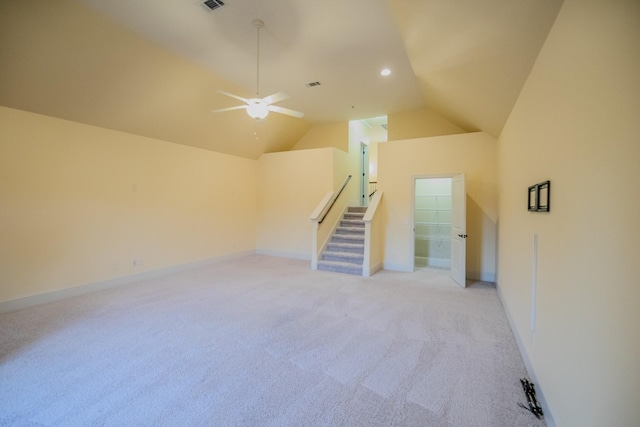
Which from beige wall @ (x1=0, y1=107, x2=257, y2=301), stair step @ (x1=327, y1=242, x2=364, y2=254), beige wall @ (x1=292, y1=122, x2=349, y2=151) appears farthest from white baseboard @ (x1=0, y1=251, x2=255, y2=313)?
beige wall @ (x1=292, y1=122, x2=349, y2=151)

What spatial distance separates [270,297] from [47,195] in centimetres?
369

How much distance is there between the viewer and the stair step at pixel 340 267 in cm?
552

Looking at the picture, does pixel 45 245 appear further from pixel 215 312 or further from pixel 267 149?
pixel 267 149

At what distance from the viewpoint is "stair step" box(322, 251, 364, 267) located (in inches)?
230

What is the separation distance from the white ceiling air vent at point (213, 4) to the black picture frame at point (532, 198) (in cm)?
372

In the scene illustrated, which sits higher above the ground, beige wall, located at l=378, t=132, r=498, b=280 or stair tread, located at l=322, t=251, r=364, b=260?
beige wall, located at l=378, t=132, r=498, b=280

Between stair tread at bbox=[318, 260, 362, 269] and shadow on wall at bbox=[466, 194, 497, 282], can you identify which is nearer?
shadow on wall at bbox=[466, 194, 497, 282]

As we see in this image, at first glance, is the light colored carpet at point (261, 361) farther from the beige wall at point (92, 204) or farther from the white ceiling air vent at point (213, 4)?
the white ceiling air vent at point (213, 4)

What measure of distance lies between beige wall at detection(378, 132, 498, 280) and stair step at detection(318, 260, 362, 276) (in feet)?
3.00

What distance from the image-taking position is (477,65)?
300 centimetres

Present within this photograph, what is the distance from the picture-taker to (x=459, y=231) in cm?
488

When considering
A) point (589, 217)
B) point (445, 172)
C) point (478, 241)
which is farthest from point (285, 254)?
point (589, 217)

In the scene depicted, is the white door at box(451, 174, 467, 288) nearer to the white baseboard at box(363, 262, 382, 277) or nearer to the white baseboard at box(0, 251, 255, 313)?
the white baseboard at box(363, 262, 382, 277)

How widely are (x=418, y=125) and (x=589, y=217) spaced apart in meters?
5.76
